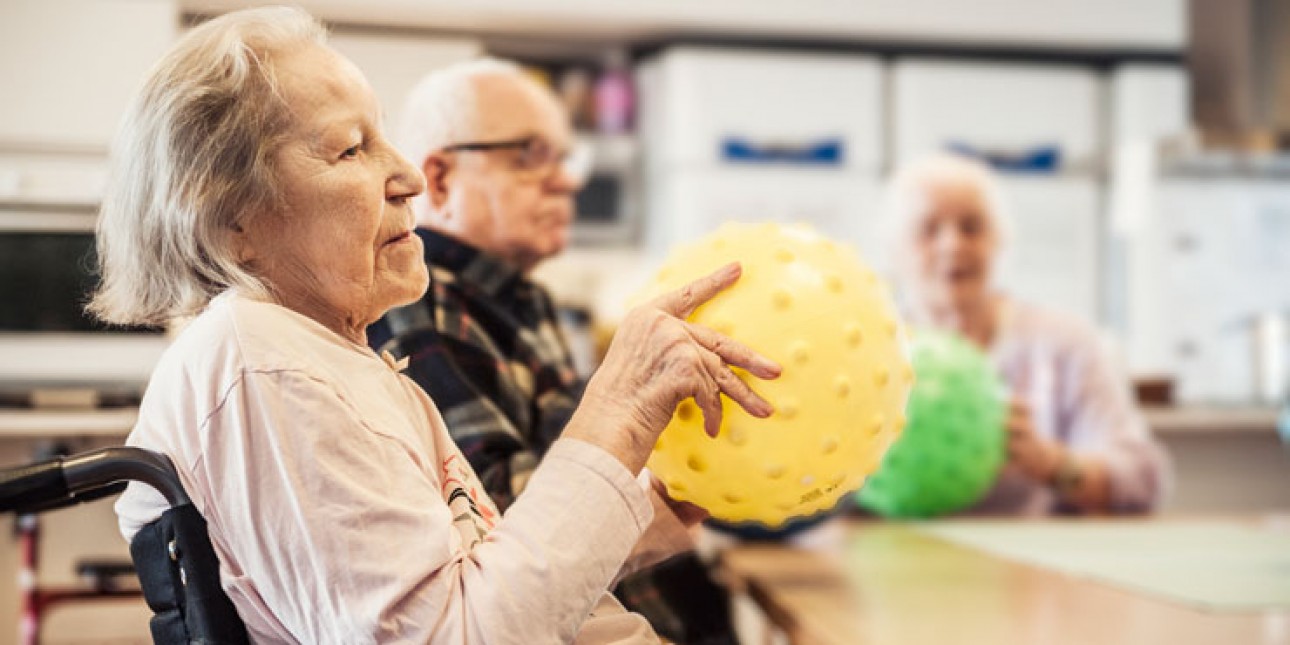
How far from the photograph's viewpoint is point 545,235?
1.50 m

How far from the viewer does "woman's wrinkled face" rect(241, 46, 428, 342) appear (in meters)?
0.78

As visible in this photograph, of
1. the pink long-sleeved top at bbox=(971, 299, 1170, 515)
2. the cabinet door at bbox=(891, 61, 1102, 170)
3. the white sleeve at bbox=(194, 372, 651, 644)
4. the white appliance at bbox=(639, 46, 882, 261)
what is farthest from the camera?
the cabinet door at bbox=(891, 61, 1102, 170)

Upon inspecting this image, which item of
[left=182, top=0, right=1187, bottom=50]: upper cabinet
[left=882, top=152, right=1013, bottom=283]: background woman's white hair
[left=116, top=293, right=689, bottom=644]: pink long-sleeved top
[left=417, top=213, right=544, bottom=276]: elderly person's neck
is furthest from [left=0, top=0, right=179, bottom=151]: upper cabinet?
[left=116, top=293, right=689, bottom=644]: pink long-sleeved top

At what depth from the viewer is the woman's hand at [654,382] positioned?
823mm

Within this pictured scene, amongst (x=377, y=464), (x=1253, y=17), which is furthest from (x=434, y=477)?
(x=1253, y=17)

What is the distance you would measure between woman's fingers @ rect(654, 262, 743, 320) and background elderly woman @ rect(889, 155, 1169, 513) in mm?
1678

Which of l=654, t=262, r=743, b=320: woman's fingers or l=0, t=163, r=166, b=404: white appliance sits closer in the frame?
l=654, t=262, r=743, b=320: woman's fingers

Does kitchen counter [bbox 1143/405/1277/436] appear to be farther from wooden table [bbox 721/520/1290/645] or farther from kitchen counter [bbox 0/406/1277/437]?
wooden table [bbox 721/520/1290/645]

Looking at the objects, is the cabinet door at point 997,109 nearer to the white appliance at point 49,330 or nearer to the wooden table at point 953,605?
the white appliance at point 49,330

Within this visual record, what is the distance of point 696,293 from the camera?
90cm

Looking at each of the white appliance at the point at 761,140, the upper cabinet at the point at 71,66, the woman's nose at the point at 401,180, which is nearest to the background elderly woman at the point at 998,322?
the white appliance at the point at 761,140

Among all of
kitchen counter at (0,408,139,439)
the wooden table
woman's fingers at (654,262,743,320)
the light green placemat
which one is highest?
woman's fingers at (654,262,743,320)

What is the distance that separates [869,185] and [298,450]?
3.98m

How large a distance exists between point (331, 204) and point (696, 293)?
0.28 m
